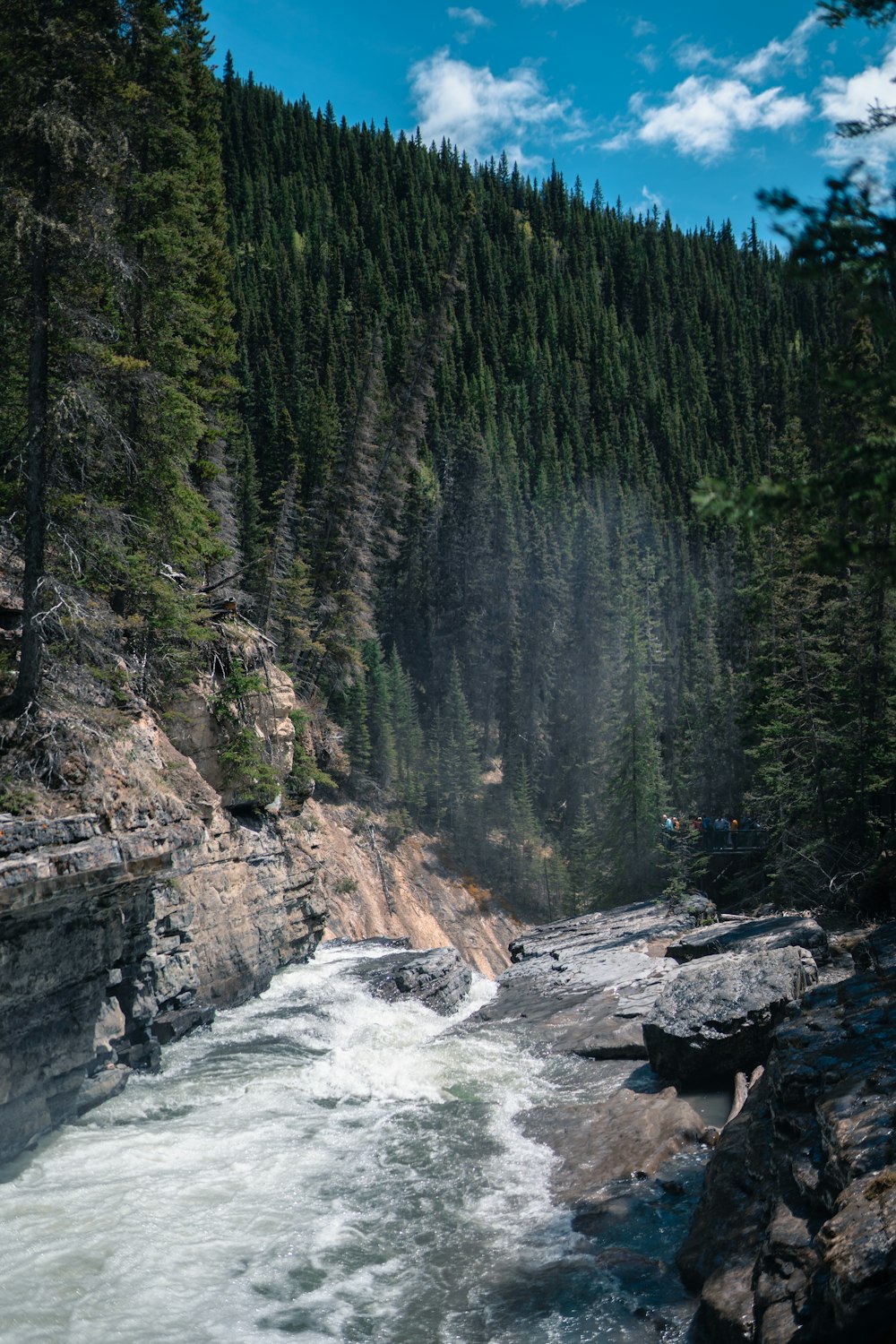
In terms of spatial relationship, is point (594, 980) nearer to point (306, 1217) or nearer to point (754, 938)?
point (754, 938)

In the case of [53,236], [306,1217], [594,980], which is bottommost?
[594,980]

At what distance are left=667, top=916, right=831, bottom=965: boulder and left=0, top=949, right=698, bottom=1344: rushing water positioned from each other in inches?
200

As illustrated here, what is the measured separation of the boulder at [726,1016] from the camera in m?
13.4

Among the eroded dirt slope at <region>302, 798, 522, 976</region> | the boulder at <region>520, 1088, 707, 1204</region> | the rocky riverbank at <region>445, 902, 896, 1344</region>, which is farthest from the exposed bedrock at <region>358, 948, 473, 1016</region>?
the eroded dirt slope at <region>302, 798, 522, 976</region>

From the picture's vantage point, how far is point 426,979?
2325 centimetres

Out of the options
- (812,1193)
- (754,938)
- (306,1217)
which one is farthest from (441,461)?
(812,1193)

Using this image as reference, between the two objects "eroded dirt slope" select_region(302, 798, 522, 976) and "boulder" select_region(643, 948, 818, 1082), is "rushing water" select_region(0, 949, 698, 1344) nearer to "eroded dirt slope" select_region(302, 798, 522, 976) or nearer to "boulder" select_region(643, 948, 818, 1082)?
"boulder" select_region(643, 948, 818, 1082)

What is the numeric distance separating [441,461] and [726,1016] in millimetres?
72297

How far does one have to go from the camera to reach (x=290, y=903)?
958 inches

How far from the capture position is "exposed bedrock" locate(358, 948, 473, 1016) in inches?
880

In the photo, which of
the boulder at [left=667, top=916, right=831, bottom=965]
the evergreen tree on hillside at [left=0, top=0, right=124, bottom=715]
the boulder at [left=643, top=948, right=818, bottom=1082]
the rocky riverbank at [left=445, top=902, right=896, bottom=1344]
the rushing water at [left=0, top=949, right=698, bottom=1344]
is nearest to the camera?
the rocky riverbank at [left=445, top=902, right=896, bottom=1344]

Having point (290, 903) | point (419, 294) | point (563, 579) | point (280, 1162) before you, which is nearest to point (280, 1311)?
point (280, 1162)

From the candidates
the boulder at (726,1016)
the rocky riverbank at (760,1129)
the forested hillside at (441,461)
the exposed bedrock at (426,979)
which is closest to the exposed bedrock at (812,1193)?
the rocky riverbank at (760,1129)

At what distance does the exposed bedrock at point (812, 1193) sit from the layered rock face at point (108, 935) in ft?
26.3
